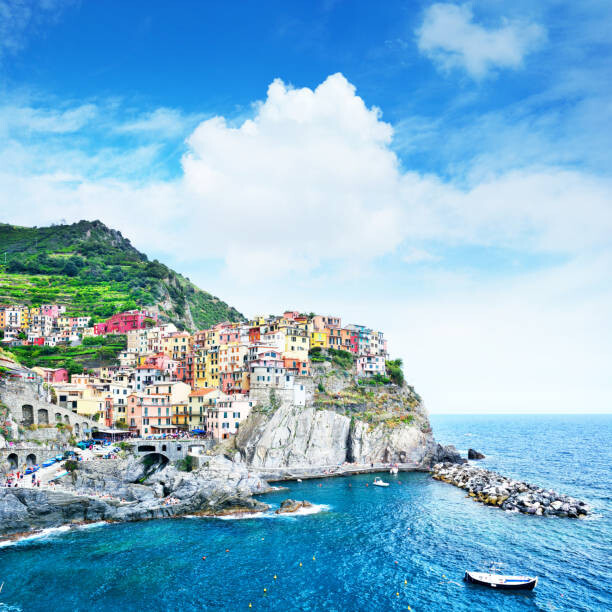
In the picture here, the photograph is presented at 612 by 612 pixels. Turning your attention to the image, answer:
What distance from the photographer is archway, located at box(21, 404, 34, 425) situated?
71875 mm

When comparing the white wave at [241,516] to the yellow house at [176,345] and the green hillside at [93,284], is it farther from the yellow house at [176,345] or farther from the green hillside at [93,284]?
the green hillside at [93,284]

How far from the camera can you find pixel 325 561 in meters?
48.7

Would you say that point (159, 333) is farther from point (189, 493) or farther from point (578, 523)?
point (578, 523)

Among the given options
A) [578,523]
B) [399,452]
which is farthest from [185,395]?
[578,523]

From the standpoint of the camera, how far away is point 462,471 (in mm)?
88250

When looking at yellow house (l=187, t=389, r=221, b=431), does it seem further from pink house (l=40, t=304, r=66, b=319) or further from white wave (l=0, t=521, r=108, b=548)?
pink house (l=40, t=304, r=66, b=319)

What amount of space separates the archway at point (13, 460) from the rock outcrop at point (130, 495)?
767 centimetres

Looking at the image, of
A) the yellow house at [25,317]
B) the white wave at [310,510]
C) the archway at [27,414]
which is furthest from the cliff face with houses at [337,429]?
the yellow house at [25,317]

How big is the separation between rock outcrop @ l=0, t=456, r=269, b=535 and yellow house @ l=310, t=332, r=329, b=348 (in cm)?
4252

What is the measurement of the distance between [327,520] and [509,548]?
70.8 ft

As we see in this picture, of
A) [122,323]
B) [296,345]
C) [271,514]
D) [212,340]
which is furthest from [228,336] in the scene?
[271,514]

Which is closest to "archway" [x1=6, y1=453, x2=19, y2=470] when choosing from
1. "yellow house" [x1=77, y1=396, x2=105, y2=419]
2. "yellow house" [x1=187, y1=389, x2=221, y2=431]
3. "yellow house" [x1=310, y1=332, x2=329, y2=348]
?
"yellow house" [x1=77, y1=396, x2=105, y2=419]

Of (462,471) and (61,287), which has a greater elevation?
(61,287)

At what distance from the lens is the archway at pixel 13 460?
63487 millimetres
